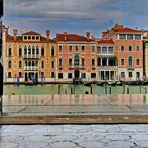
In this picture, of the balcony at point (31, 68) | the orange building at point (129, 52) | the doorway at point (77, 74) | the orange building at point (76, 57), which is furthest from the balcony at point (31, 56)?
the orange building at point (129, 52)

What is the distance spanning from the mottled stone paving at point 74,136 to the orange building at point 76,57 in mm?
29180

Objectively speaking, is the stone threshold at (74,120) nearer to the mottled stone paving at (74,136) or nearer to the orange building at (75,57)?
the mottled stone paving at (74,136)

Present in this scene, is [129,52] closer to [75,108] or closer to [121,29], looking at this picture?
[121,29]

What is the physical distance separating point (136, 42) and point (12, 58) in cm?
1113

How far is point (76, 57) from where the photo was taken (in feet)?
106

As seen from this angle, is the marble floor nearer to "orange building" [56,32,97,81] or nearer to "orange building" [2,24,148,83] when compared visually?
"orange building" [2,24,148,83]

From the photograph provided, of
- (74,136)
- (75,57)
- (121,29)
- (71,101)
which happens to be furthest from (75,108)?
(121,29)

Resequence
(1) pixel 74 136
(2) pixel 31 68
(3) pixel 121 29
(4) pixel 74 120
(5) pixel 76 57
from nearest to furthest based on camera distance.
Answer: (1) pixel 74 136
(4) pixel 74 120
(5) pixel 76 57
(2) pixel 31 68
(3) pixel 121 29

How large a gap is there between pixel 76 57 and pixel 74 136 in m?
30.1

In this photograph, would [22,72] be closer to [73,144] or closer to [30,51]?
[30,51]

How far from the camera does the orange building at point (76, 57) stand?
3209 centimetres

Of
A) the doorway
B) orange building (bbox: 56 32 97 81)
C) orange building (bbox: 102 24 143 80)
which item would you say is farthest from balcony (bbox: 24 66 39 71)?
orange building (bbox: 102 24 143 80)

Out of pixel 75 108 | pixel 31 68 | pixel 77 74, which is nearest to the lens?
pixel 75 108

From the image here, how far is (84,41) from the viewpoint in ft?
106
